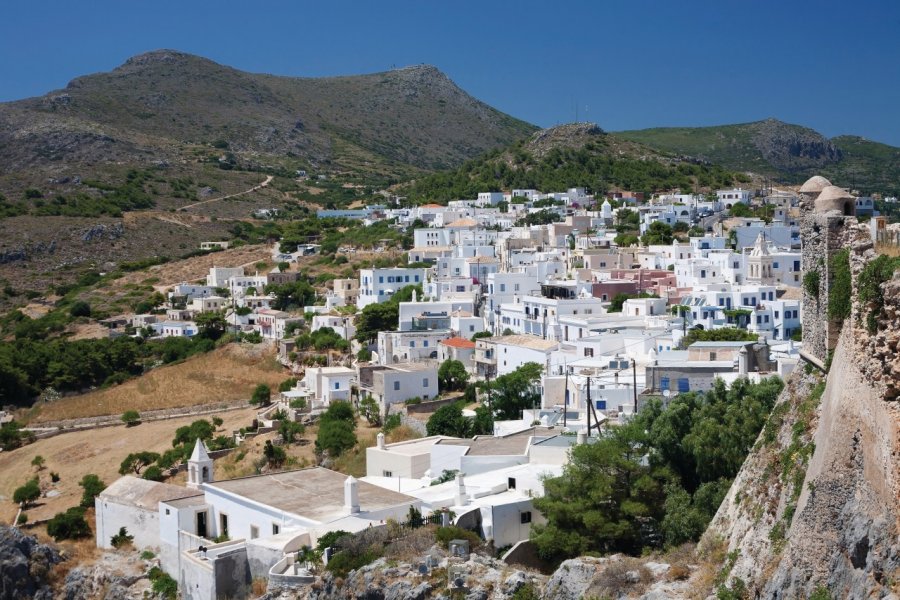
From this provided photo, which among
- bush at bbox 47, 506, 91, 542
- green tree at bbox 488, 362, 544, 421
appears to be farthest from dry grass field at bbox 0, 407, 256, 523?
green tree at bbox 488, 362, 544, 421

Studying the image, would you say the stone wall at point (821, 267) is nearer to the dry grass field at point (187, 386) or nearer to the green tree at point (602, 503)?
the green tree at point (602, 503)

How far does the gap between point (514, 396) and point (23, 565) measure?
45.9 ft

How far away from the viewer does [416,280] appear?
2095 inches

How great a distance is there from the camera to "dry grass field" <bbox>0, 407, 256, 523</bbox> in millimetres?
34344

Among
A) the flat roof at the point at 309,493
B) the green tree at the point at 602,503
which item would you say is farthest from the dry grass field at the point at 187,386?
the green tree at the point at 602,503

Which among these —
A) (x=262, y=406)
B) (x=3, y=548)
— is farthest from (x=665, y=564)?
(x=262, y=406)

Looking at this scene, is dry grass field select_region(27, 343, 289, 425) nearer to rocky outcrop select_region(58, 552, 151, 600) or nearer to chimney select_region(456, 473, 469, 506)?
rocky outcrop select_region(58, 552, 151, 600)

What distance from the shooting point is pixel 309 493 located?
23.1 metres

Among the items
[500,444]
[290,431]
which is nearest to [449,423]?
[500,444]

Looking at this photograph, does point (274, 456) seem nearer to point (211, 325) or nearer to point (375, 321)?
point (375, 321)

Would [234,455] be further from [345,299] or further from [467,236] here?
[467,236]

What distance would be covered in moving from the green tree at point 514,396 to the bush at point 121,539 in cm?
1081

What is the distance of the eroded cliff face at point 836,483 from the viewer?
852 centimetres

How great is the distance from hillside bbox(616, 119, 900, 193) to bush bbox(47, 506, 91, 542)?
110193 mm
